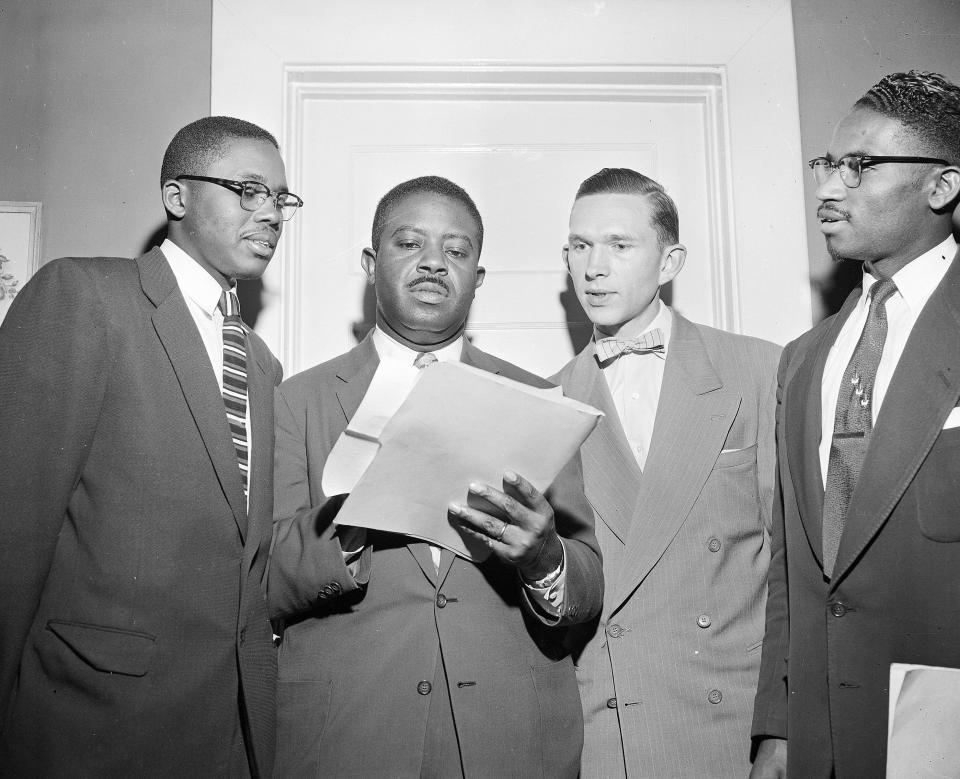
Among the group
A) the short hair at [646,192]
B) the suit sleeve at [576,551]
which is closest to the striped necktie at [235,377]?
the suit sleeve at [576,551]

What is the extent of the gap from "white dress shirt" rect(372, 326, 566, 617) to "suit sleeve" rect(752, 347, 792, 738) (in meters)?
0.54

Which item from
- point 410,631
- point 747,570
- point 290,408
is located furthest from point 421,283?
point 747,570

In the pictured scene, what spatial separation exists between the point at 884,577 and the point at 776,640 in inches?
14.6

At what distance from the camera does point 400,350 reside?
2.28 meters

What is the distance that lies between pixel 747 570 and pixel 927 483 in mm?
550

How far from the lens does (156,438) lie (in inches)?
72.2

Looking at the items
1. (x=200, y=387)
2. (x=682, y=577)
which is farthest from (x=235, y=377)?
(x=682, y=577)

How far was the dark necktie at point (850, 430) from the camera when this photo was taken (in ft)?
6.16

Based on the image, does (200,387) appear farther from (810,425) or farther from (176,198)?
(810,425)

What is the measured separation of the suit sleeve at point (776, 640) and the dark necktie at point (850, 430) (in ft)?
0.64

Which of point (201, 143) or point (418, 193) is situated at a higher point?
point (201, 143)

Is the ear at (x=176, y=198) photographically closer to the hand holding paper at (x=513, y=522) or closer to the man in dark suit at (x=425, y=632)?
the man in dark suit at (x=425, y=632)

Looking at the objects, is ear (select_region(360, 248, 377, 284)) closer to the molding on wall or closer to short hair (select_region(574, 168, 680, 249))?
the molding on wall

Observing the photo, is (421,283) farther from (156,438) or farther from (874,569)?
(874,569)
